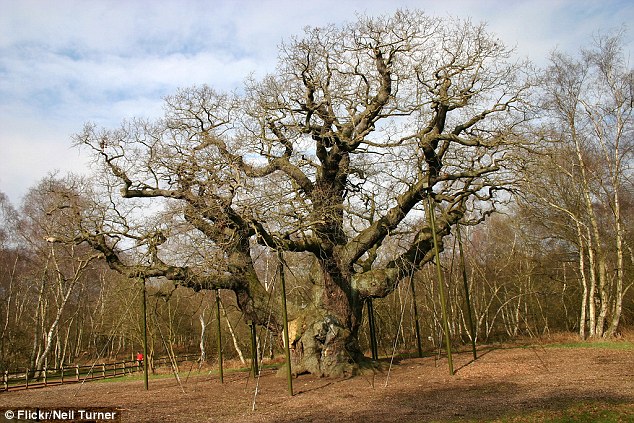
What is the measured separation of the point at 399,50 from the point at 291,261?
7.67 m

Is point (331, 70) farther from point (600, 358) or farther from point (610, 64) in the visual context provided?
point (610, 64)

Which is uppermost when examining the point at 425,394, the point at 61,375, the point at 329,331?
the point at 329,331

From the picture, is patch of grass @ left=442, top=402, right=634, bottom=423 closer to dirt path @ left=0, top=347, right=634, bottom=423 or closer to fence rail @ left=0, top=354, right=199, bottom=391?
dirt path @ left=0, top=347, right=634, bottom=423

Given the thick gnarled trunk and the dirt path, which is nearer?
the dirt path

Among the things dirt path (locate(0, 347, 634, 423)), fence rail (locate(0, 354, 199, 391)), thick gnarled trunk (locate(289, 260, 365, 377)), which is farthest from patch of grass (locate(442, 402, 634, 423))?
fence rail (locate(0, 354, 199, 391))

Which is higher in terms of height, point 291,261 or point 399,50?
point 399,50

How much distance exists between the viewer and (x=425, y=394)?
925cm

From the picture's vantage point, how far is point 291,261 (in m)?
16.5

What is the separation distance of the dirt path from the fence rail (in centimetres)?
783

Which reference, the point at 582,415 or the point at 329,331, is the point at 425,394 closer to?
the point at 582,415

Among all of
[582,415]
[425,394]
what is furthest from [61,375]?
[582,415]

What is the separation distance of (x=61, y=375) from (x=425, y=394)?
876 inches

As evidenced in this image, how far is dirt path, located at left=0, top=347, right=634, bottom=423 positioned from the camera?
745cm

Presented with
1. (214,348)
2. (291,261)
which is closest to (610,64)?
(291,261)
